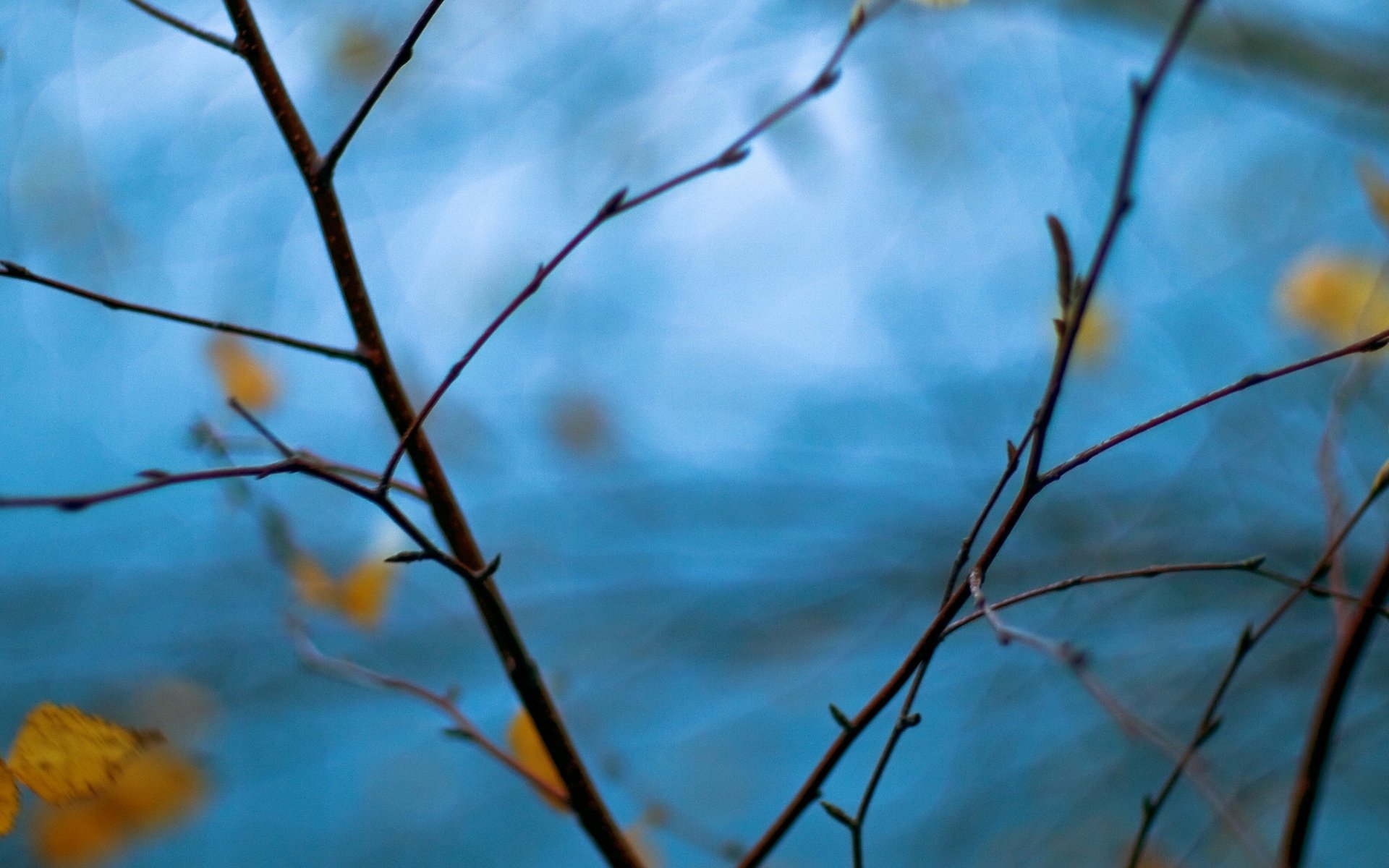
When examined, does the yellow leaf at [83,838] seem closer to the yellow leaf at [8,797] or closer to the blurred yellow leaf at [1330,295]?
the yellow leaf at [8,797]

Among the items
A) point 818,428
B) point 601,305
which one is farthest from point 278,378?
point 818,428

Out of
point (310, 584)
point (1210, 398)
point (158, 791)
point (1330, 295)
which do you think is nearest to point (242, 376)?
point (310, 584)

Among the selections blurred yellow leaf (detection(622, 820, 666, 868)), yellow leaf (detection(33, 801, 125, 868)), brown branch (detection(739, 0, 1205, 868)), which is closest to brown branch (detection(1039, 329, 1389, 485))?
brown branch (detection(739, 0, 1205, 868))

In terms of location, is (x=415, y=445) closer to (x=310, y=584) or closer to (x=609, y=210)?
(x=609, y=210)

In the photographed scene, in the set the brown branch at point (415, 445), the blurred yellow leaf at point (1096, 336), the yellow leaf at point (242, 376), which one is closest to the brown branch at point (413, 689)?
the brown branch at point (415, 445)

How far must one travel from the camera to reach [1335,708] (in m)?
0.29

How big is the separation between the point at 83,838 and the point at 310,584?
48 centimetres

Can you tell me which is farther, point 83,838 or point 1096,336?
point 1096,336

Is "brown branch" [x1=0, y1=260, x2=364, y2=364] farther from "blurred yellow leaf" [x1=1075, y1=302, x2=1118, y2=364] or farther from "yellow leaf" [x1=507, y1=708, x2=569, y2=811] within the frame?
"blurred yellow leaf" [x1=1075, y1=302, x2=1118, y2=364]

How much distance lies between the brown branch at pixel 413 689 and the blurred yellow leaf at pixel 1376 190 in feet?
1.07

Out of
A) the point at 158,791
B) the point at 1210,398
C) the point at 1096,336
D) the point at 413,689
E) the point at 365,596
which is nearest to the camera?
the point at 1210,398

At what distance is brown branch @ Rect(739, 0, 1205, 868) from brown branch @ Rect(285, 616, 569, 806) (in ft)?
0.22

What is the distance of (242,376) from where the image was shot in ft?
2.02

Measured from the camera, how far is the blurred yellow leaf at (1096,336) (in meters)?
0.87
